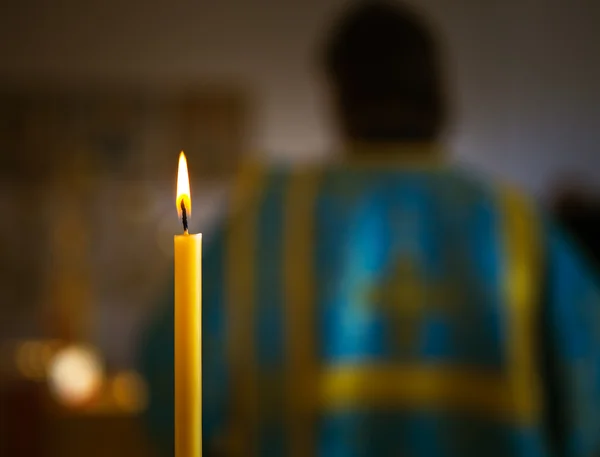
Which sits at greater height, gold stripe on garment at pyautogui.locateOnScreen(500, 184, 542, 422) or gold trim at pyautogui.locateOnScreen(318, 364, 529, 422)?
gold stripe on garment at pyautogui.locateOnScreen(500, 184, 542, 422)

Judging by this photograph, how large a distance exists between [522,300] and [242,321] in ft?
0.88

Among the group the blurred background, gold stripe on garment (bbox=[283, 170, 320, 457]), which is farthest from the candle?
the blurred background

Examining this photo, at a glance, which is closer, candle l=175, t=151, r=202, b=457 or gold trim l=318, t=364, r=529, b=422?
candle l=175, t=151, r=202, b=457

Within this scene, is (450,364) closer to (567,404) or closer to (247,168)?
(567,404)

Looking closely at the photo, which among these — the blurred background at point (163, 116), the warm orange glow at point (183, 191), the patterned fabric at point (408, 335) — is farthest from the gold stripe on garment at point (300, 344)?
the blurred background at point (163, 116)

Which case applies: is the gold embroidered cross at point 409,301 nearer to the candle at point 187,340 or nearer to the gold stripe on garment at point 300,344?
the gold stripe on garment at point 300,344

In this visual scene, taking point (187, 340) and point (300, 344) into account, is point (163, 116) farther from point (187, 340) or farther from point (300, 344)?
point (187, 340)

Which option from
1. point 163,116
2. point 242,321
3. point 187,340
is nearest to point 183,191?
point 187,340

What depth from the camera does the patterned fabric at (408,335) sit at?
0.69 metres

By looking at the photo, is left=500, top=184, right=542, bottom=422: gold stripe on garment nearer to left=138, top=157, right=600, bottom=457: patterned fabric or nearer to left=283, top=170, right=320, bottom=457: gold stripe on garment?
left=138, top=157, right=600, bottom=457: patterned fabric

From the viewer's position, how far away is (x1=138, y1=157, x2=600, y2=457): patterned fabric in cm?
69

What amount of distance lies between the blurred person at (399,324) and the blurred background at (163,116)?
4.53ft

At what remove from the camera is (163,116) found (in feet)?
6.87

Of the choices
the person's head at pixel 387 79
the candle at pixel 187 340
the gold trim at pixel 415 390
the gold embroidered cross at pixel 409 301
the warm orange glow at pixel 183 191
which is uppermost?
the person's head at pixel 387 79
